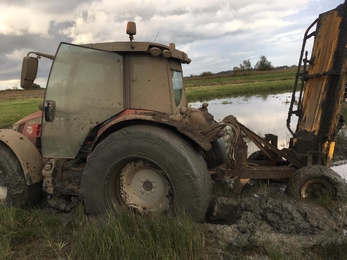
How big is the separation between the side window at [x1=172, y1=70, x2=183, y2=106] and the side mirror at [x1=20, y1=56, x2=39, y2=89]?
5.67ft

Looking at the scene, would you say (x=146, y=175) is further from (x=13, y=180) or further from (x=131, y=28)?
(x=13, y=180)

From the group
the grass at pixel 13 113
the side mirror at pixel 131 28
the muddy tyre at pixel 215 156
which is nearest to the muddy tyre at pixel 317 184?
the muddy tyre at pixel 215 156

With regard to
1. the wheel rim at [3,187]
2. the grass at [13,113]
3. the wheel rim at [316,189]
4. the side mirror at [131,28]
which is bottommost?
the grass at [13,113]

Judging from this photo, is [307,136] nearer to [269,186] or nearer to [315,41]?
[269,186]

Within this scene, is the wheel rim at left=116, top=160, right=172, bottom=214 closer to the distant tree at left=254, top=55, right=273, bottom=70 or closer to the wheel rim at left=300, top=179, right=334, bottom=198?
the wheel rim at left=300, top=179, right=334, bottom=198

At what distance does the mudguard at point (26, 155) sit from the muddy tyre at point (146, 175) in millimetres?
902

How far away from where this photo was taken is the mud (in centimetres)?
265

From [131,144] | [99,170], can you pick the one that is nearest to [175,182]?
[131,144]

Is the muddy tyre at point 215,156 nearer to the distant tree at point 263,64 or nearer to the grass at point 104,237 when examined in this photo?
the grass at point 104,237

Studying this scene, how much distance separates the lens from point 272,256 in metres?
2.36

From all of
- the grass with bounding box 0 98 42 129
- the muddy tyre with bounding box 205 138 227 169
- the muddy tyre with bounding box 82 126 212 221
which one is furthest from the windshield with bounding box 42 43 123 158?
the grass with bounding box 0 98 42 129

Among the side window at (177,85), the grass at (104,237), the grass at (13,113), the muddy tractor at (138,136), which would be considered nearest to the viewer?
the grass at (104,237)

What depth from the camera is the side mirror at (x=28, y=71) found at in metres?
3.50

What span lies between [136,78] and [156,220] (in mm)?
1682
